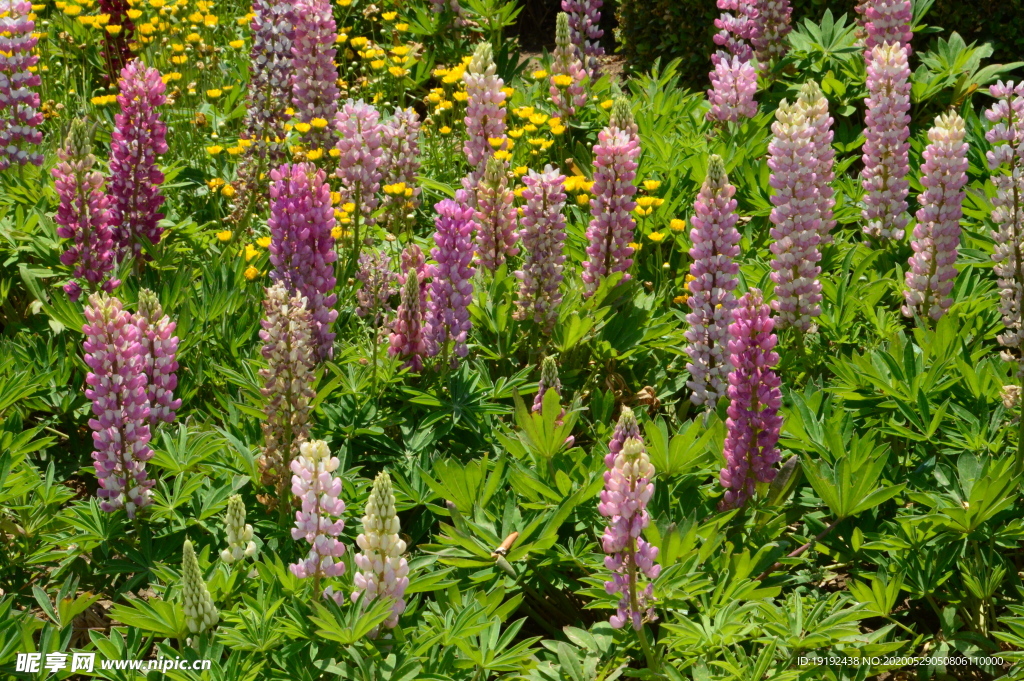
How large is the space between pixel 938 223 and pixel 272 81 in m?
3.22

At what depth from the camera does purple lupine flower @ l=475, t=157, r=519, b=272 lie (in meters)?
4.25

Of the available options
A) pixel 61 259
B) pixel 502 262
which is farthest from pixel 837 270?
pixel 61 259

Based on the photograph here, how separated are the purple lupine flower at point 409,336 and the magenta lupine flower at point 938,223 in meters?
1.90

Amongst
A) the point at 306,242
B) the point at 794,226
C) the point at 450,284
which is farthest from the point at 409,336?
the point at 794,226

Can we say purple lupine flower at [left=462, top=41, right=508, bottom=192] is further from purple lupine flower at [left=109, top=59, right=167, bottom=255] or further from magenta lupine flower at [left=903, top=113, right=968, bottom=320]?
magenta lupine flower at [left=903, top=113, right=968, bottom=320]

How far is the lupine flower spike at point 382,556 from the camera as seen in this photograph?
2.59m

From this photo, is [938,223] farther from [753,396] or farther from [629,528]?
[629,528]

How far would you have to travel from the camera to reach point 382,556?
2717 millimetres

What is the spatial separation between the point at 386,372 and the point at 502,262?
0.83 meters

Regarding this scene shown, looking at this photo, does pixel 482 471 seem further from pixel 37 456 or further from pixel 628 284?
pixel 37 456

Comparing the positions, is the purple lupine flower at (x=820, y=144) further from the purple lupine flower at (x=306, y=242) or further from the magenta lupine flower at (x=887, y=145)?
the purple lupine flower at (x=306, y=242)

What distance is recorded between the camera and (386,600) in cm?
271

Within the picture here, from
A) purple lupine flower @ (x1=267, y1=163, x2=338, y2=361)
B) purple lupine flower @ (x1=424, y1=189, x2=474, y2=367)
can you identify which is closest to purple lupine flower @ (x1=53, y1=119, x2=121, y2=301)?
purple lupine flower @ (x1=267, y1=163, x2=338, y2=361)

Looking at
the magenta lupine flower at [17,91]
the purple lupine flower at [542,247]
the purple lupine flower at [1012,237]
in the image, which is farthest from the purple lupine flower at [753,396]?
the magenta lupine flower at [17,91]
